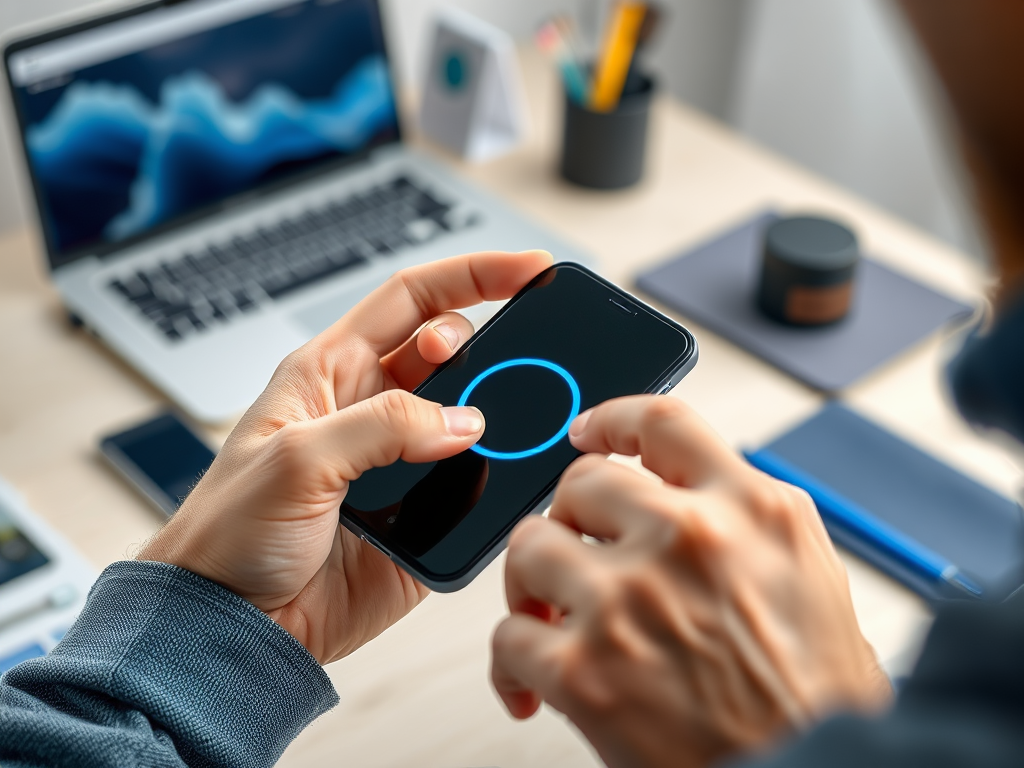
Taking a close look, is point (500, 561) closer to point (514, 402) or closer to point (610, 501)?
point (514, 402)

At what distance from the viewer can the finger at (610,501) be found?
0.44m

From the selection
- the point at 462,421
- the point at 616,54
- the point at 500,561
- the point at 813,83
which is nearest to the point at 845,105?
the point at 813,83

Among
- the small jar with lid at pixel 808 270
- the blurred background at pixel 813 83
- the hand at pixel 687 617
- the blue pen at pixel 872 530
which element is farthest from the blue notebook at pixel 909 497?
the blurred background at pixel 813 83

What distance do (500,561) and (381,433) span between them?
0.28 metres

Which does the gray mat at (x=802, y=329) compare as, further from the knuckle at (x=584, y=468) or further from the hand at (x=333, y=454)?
the knuckle at (x=584, y=468)

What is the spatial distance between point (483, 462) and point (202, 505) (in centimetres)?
16

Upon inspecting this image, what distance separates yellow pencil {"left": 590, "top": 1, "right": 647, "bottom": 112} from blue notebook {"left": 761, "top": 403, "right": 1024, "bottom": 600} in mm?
461

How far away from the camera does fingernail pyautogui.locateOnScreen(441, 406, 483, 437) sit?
2.01 feet

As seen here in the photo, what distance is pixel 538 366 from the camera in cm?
66

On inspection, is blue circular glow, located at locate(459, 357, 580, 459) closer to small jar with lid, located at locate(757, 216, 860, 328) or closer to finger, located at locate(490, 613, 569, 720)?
finger, located at locate(490, 613, 569, 720)

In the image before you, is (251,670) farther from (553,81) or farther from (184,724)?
(553,81)

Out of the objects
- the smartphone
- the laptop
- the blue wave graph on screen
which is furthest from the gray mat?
the smartphone

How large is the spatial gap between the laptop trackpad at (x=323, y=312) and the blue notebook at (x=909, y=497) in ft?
1.31

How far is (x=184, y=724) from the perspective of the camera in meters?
0.56
